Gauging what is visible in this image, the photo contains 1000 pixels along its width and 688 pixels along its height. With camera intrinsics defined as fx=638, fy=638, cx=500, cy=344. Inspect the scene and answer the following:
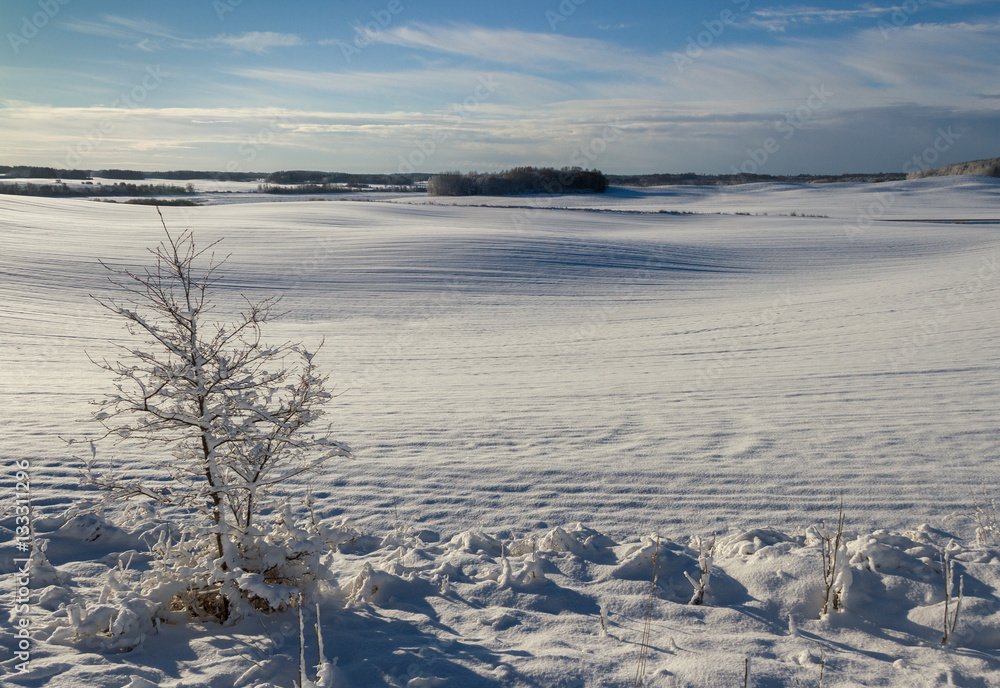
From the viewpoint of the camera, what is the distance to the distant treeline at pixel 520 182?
2203 inches

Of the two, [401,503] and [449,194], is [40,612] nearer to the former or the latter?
[401,503]

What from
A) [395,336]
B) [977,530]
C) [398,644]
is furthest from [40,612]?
[395,336]

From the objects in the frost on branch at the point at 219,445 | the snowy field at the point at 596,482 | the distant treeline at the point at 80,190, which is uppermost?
the distant treeline at the point at 80,190

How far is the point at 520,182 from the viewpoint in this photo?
194 feet

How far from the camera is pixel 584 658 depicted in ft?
9.06

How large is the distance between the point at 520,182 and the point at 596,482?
56.4 m

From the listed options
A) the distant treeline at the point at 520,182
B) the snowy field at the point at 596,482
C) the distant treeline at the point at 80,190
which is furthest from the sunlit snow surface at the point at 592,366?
the distant treeline at the point at 520,182

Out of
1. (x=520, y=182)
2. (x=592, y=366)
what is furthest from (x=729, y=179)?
(x=592, y=366)

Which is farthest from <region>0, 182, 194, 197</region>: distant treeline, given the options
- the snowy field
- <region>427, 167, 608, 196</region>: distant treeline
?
the snowy field

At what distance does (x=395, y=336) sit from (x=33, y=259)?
1132cm

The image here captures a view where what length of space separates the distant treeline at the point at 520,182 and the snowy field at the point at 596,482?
42701 millimetres
